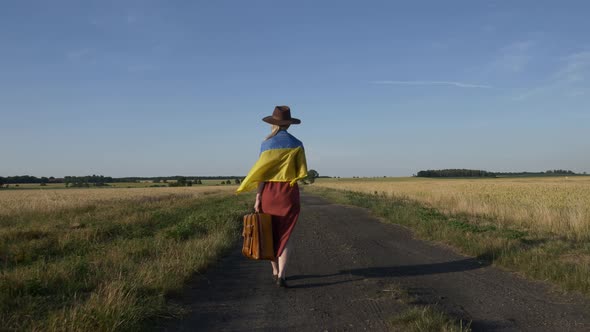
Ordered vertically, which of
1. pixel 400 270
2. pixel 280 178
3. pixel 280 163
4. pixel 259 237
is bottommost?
pixel 400 270

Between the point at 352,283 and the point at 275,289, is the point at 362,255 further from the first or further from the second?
the point at 275,289

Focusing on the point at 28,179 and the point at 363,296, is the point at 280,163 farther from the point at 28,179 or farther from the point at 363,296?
the point at 28,179

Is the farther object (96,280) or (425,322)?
(96,280)

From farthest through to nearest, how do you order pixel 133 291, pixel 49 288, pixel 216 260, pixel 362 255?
pixel 362 255, pixel 216 260, pixel 49 288, pixel 133 291

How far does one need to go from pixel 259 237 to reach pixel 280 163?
37.9 inches

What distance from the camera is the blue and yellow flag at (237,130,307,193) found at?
5273 millimetres

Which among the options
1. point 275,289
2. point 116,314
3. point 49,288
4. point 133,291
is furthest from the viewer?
point 275,289

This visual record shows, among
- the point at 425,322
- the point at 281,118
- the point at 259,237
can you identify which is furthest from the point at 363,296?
the point at 281,118

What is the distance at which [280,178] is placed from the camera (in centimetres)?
529

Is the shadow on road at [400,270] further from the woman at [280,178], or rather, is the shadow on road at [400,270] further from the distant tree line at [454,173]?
the distant tree line at [454,173]

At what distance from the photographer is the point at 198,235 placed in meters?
9.52

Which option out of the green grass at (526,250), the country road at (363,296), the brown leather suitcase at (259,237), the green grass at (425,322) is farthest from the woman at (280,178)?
the green grass at (526,250)

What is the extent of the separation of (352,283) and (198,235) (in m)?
4.99

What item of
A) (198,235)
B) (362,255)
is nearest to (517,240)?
(362,255)
